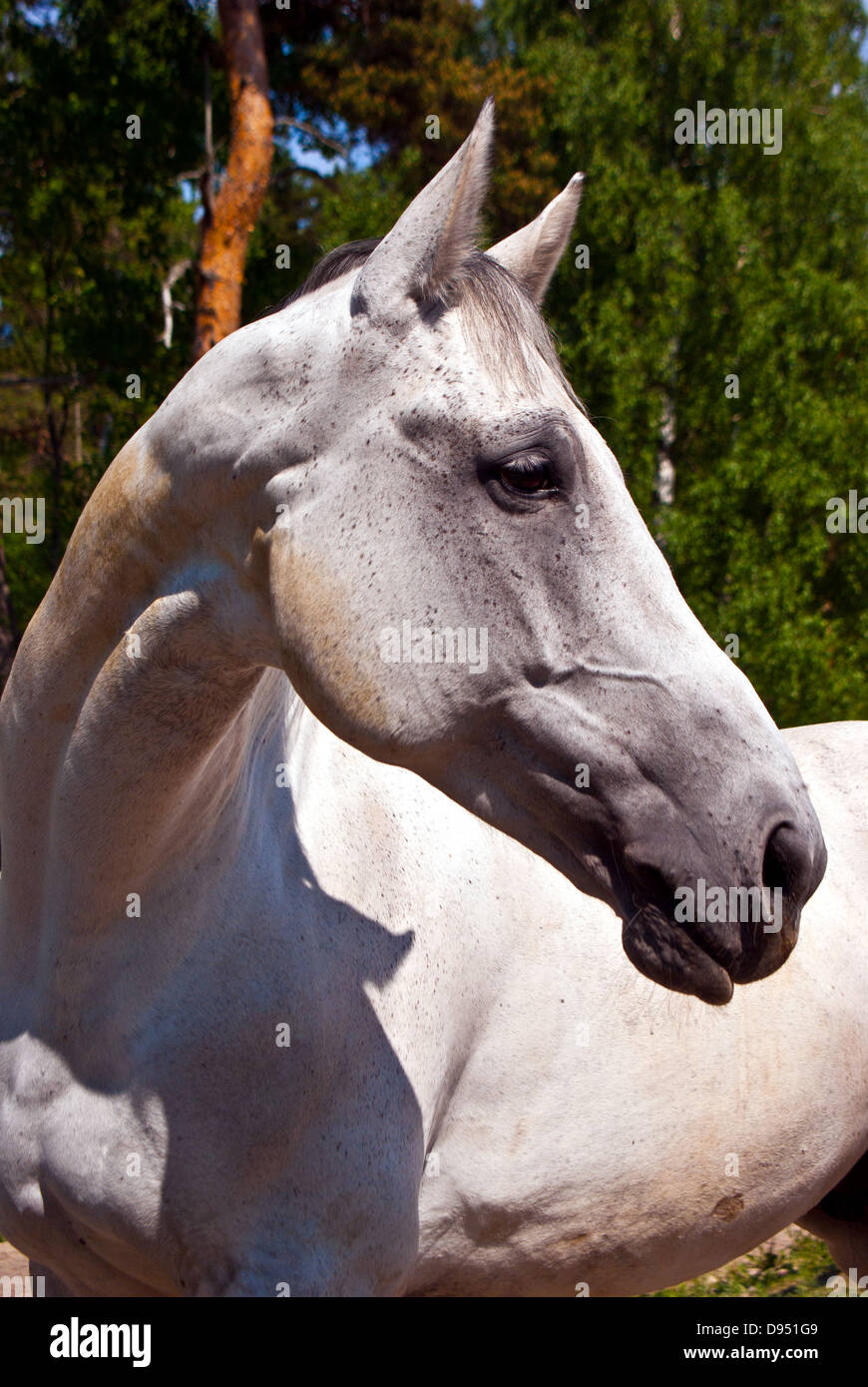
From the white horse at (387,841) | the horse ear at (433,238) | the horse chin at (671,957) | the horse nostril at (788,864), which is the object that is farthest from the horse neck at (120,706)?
the horse nostril at (788,864)

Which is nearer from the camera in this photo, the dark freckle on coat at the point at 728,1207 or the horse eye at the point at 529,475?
the horse eye at the point at 529,475

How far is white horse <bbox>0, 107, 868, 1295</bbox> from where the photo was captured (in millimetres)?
1502

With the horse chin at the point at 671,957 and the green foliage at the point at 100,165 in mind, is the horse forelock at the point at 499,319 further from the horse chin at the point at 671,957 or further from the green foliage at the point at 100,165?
the green foliage at the point at 100,165

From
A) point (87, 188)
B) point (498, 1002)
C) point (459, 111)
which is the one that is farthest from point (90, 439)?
point (498, 1002)

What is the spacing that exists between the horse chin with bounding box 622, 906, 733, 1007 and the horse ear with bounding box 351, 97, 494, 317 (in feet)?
2.99

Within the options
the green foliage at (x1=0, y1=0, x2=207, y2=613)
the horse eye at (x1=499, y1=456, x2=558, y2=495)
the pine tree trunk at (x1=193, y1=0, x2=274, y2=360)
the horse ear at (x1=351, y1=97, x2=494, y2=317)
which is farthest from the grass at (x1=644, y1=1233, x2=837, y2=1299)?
the green foliage at (x1=0, y1=0, x2=207, y2=613)

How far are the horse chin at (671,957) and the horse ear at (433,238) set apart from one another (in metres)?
0.91

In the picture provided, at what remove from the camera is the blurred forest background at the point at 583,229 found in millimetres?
10445

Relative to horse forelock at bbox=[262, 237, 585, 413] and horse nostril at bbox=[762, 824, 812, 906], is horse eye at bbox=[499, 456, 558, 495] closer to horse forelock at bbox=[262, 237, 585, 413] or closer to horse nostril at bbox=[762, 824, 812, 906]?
horse forelock at bbox=[262, 237, 585, 413]

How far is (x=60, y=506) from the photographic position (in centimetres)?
1115

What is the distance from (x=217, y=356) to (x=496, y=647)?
650mm

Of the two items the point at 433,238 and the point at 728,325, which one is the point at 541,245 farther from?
the point at 728,325

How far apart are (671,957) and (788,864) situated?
20 cm
